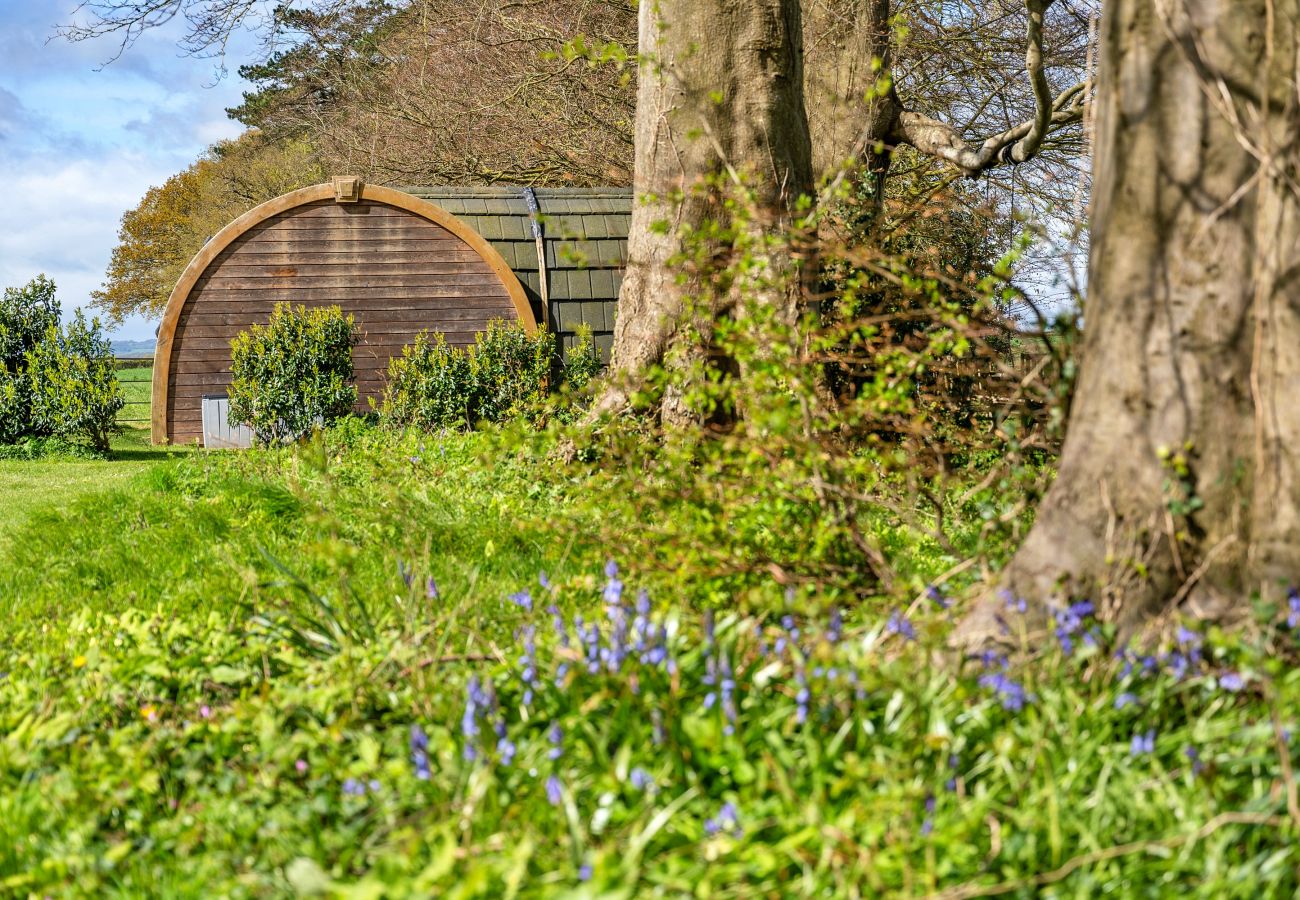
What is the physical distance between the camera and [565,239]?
1292 cm

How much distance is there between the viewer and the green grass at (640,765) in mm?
2408

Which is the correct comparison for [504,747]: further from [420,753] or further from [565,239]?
[565,239]

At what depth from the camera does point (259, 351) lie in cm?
1264

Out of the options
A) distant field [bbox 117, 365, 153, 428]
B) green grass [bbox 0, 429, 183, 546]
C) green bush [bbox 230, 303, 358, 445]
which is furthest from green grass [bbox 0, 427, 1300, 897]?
distant field [bbox 117, 365, 153, 428]

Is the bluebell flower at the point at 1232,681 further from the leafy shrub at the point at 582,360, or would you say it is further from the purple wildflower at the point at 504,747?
the leafy shrub at the point at 582,360

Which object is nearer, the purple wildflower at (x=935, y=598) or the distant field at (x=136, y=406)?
the purple wildflower at (x=935, y=598)

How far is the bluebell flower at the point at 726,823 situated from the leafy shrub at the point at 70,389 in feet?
41.5

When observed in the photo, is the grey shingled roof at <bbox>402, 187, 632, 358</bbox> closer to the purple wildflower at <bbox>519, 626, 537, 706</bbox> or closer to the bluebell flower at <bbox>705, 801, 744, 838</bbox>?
the purple wildflower at <bbox>519, 626, 537, 706</bbox>

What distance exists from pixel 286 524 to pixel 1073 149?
1232 centimetres

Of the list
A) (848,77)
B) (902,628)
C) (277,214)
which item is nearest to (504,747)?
(902,628)

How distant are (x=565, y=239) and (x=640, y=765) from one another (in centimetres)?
1070

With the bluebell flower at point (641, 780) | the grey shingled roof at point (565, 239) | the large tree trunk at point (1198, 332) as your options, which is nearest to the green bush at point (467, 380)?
the grey shingled roof at point (565, 239)

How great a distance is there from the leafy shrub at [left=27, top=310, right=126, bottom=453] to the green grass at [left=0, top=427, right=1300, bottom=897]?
10412 mm

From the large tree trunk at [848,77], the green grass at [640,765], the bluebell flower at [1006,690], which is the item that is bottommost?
the green grass at [640,765]
